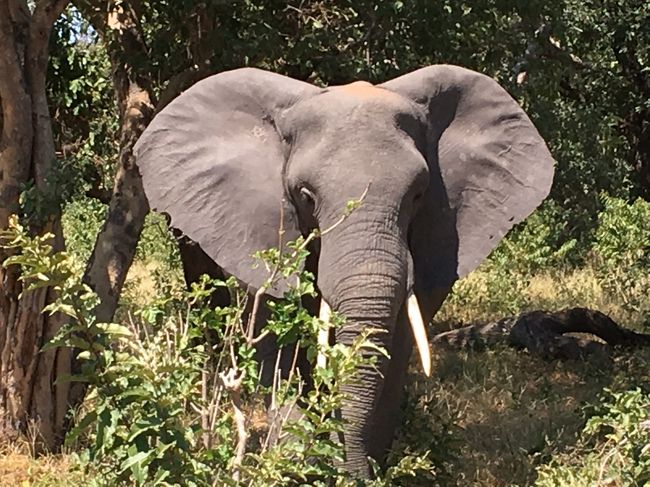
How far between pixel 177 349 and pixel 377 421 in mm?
1885

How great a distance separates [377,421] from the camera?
16.8 feet

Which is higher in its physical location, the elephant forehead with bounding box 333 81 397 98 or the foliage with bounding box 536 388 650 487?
the elephant forehead with bounding box 333 81 397 98

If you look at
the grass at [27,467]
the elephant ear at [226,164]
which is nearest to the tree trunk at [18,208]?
the grass at [27,467]

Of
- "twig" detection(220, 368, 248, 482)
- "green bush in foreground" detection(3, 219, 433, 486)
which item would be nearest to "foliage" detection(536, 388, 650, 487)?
"green bush in foreground" detection(3, 219, 433, 486)

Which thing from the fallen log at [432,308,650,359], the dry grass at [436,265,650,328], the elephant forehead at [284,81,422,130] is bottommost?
the dry grass at [436,265,650,328]

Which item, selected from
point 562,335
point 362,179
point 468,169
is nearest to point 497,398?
point 562,335

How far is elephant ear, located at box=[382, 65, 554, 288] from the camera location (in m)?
5.04

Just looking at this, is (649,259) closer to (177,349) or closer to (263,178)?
(263,178)

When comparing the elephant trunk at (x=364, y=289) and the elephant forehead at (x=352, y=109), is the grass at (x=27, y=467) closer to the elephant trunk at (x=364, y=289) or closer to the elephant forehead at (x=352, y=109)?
the elephant trunk at (x=364, y=289)

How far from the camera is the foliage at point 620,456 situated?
424cm

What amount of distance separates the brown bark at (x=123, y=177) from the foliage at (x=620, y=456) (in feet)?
7.62

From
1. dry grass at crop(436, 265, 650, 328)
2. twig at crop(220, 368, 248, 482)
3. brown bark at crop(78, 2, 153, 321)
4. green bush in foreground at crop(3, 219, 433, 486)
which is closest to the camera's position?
green bush in foreground at crop(3, 219, 433, 486)

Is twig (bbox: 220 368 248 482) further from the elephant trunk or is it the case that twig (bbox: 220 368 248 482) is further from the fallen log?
the fallen log

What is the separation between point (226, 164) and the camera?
5.04 metres
